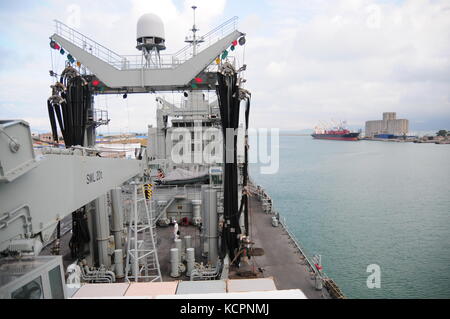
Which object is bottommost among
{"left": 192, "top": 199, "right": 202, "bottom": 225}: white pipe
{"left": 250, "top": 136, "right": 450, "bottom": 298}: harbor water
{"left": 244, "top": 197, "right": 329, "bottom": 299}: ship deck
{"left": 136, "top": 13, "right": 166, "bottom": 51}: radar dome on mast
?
{"left": 250, "top": 136, "right": 450, "bottom": 298}: harbor water

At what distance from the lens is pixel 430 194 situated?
41.6 meters

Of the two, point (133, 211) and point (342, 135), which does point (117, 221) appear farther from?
point (342, 135)

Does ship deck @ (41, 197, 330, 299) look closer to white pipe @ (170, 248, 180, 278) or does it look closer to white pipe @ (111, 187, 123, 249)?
white pipe @ (170, 248, 180, 278)

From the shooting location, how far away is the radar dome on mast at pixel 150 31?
1714cm

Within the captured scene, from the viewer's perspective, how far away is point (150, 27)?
17234 millimetres

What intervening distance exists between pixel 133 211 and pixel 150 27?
11.1m

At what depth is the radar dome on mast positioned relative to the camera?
675 inches

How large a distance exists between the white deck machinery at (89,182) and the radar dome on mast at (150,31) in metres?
0.06

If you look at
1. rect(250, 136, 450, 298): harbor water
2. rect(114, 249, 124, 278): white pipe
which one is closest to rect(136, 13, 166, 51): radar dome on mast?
rect(114, 249, 124, 278): white pipe

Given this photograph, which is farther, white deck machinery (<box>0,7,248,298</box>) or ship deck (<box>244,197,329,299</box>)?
ship deck (<box>244,197,329,299</box>)

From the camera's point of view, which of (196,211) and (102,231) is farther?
(196,211)

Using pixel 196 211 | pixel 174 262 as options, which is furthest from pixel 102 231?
pixel 196 211
